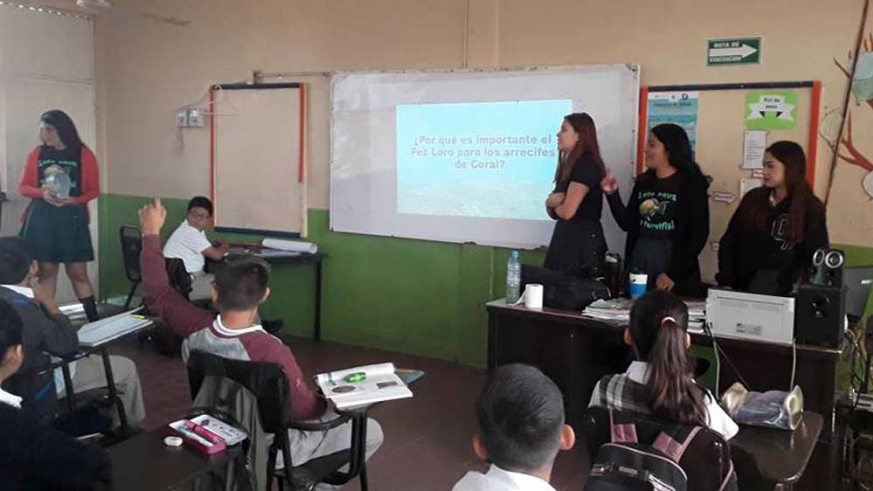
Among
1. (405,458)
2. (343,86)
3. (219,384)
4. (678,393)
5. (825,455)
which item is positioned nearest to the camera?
(678,393)

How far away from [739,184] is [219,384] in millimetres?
3110

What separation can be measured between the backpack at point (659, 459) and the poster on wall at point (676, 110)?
2.73m

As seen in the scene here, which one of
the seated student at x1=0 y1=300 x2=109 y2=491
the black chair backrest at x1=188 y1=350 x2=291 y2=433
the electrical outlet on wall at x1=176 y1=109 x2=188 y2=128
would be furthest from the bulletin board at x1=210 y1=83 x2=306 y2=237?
the seated student at x1=0 y1=300 x2=109 y2=491

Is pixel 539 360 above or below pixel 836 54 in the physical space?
below

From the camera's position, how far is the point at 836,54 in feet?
13.3

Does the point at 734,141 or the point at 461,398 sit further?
the point at 461,398

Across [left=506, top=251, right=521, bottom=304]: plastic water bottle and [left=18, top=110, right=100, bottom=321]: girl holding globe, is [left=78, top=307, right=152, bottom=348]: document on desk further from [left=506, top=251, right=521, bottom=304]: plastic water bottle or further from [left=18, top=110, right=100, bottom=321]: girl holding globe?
[left=18, top=110, right=100, bottom=321]: girl holding globe

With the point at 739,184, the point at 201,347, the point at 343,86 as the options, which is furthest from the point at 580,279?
the point at 343,86

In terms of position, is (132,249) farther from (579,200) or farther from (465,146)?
(579,200)

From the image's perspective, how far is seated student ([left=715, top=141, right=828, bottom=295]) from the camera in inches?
145

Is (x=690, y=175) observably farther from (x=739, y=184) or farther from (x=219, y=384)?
(x=219, y=384)

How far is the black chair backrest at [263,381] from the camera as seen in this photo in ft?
7.68

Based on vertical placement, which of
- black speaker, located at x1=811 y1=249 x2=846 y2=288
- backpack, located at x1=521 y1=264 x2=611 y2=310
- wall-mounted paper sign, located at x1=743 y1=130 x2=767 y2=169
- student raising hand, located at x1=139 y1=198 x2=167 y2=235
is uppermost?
wall-mounted paper sign, located at x1=743 y1=130 x2=767 y2=169

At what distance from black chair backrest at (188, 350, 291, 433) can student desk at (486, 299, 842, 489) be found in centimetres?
175
